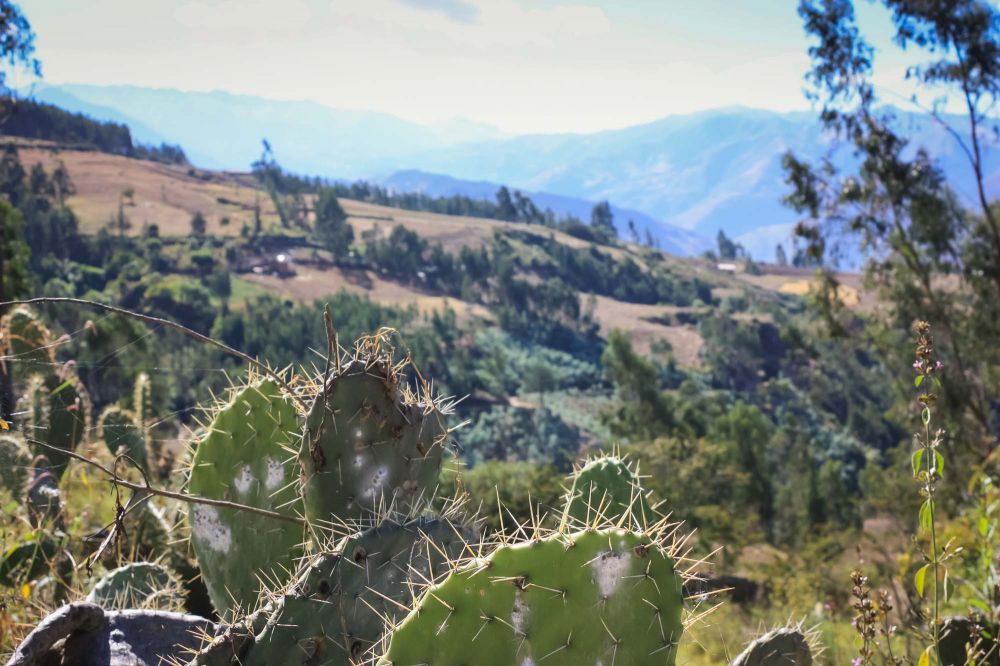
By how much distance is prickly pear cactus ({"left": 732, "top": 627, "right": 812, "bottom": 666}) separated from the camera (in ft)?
5.19

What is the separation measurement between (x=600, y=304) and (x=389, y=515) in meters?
77.0

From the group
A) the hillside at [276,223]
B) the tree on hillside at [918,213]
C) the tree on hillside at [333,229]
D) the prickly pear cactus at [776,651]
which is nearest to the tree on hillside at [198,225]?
the hillside at [276,223]

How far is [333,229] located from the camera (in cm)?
7238

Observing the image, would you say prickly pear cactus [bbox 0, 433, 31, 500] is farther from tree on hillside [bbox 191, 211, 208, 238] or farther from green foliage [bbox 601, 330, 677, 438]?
tree on hillside [bbox 191, 211, 208, 238]

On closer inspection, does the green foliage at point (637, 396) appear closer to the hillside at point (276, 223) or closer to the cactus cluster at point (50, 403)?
the cactus cluster at point (50, 403)

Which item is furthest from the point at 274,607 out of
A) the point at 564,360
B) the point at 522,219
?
the point at 522,219

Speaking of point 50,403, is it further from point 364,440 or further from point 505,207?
point 505,207

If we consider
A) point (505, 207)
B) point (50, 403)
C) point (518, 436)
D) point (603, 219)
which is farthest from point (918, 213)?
point (603, 219)

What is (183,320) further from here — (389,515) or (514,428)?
(389,515)

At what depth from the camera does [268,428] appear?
1908mm

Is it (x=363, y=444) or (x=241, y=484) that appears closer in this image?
(x=363, y=444)

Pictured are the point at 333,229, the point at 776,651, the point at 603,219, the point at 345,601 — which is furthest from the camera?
the point at 603,219

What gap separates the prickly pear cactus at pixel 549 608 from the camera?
1196mm

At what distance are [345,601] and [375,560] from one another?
8 cm
